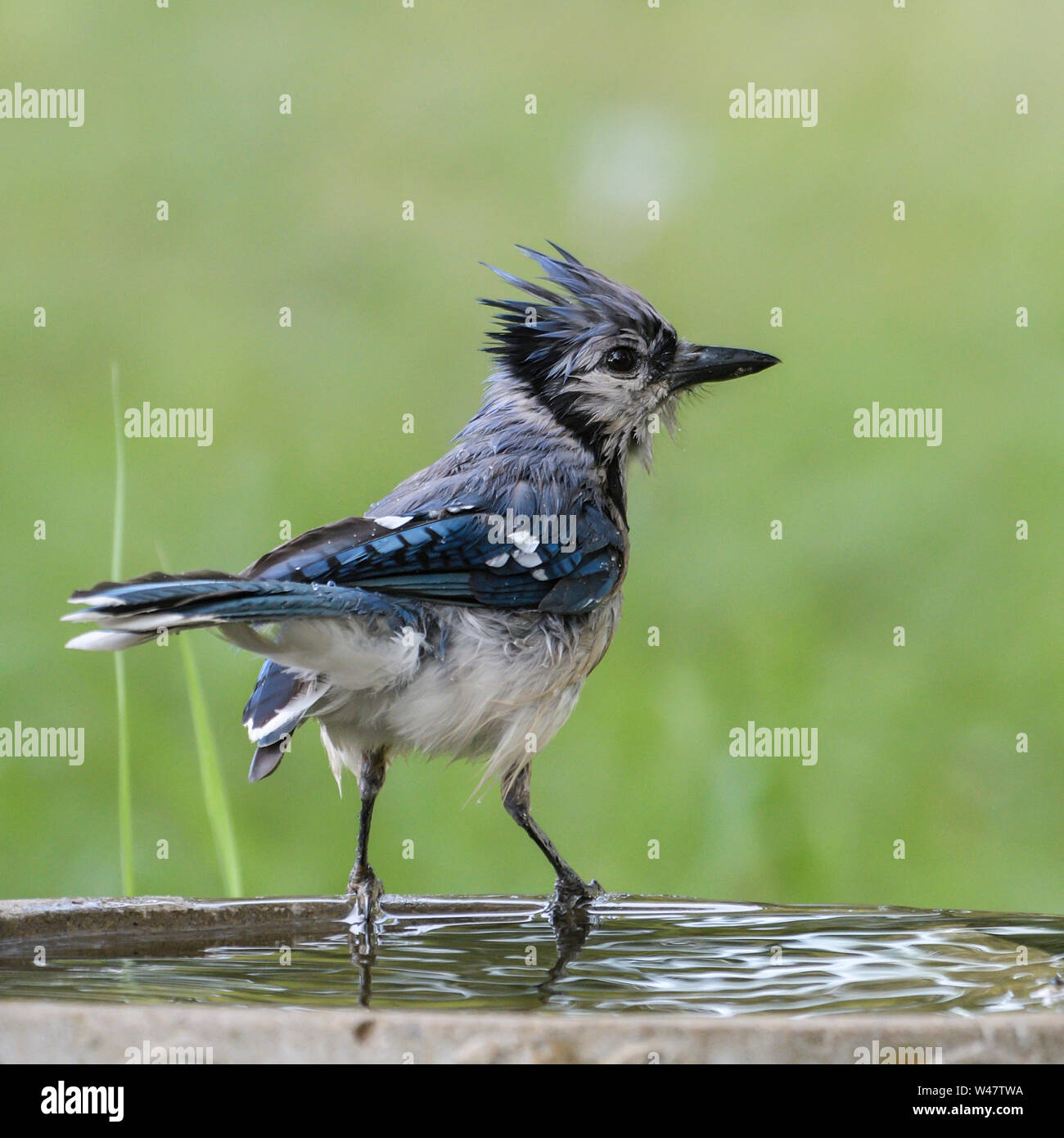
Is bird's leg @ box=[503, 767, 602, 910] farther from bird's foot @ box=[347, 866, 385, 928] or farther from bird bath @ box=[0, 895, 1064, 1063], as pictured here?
bird's foot @ box=[347, 866, 385, 928]

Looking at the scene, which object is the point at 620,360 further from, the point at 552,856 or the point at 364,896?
the point at 364,896

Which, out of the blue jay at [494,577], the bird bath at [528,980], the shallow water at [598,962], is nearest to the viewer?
the bird bath at [528,980]

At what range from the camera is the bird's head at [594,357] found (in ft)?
12.8

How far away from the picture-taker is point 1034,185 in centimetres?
773

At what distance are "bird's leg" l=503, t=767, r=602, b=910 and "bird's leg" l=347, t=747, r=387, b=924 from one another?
1.07 ft

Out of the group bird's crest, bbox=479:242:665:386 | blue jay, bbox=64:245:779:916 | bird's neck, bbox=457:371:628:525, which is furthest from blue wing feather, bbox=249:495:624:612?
bird's crest, bbox=479:242:665:386

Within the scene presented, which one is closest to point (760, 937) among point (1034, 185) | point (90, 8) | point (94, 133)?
point (1034, 185)

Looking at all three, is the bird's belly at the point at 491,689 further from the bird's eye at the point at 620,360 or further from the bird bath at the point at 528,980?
the bird's eye at the point at 620,360

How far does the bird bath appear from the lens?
1.65m

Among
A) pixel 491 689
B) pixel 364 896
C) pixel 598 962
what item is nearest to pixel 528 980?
pixel 598 962

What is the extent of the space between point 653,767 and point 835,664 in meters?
0.96

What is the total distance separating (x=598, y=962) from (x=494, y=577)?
0.96 metres

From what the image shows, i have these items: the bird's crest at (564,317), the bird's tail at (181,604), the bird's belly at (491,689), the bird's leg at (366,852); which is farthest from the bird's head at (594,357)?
the bird's tail at (181,604)
